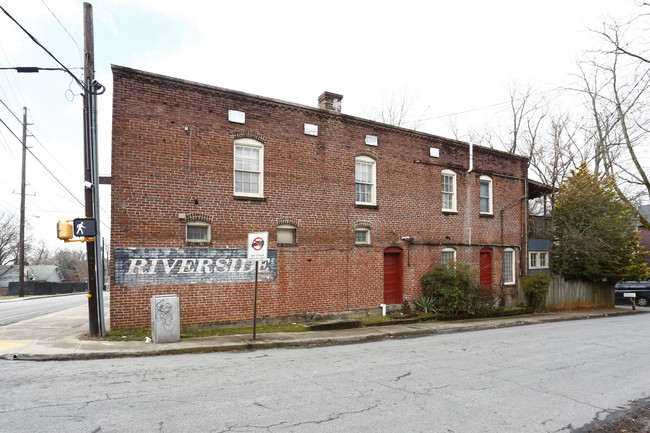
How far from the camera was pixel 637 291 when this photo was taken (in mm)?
26562

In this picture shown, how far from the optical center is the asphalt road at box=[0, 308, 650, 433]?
16.9 ft

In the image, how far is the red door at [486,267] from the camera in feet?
63.5

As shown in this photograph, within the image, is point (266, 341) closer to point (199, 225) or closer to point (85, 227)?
point (199, 225)

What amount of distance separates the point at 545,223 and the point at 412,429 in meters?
20.6

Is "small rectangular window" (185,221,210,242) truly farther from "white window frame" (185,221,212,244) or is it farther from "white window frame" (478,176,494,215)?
"white window frame" (478,176,494,215)

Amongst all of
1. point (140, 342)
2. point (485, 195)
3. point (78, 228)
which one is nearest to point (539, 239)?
point (485, 195)

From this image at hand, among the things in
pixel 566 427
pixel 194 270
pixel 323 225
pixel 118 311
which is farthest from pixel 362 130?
pixel 566 427

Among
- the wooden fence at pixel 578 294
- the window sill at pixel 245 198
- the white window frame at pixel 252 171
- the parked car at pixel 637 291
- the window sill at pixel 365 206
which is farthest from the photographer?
the parked car at pixel 637 291

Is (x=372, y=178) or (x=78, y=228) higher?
(x=372, y=178)

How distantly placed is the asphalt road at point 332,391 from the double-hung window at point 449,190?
889 centimetres

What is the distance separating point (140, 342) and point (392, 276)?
31.1 ft

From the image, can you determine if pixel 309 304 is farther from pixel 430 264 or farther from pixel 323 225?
pixel 430 264

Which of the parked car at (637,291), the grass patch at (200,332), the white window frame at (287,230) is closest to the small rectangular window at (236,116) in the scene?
the white window frame at (287,230)

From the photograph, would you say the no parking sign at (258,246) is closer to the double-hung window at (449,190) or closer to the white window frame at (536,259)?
the double-hung window at (449,190)
